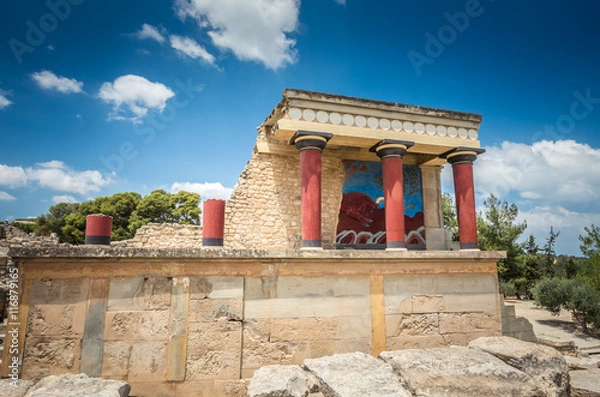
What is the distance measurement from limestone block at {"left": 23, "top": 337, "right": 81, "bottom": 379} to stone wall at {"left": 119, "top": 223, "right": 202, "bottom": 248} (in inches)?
249

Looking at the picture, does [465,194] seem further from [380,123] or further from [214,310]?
[214,310]

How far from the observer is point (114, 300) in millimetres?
3701

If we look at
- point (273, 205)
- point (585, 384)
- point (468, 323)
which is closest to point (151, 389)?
point (468, 323)

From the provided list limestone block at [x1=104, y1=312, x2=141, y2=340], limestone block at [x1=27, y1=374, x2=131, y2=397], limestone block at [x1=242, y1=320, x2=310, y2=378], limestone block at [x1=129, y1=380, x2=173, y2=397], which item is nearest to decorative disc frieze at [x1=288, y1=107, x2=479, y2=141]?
limestone block at [x1=242, y1=320, x2=310, y2=378]

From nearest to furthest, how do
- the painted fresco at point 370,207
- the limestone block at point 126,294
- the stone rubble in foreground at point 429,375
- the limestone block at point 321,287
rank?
the stone rubble in foreground at point 429,375 → the limestone block at point 126,294 → the limestone block at point 321,287 → the painted fresco at point 370,207

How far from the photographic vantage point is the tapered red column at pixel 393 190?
897 cm

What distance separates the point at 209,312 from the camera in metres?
3.85

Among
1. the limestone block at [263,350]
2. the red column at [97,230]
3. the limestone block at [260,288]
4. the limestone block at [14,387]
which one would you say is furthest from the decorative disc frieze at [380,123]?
the limestone block at [14,387]

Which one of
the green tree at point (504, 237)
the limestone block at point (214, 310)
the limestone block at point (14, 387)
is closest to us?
the limestone block at point (14, 387)

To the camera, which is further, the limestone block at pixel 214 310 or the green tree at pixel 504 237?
the green tree at pixel 504 237

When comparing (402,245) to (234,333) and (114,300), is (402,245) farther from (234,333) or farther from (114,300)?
(114,300)

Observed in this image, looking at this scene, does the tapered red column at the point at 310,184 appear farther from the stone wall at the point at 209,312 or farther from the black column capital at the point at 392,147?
the stone wall at the point at 209,312

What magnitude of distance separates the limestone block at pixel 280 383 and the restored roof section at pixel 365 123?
21.0 ft

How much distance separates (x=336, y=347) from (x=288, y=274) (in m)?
1.09
